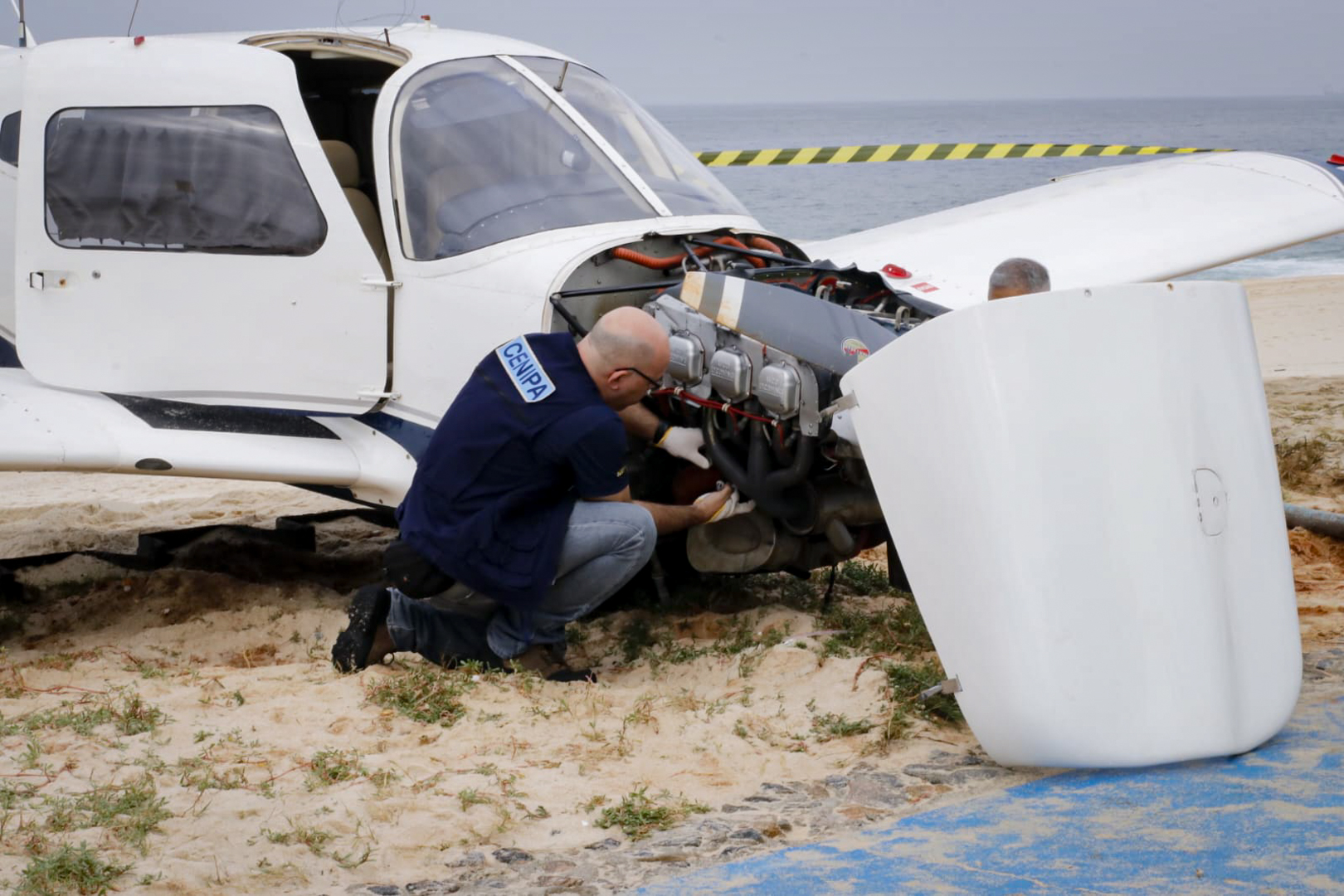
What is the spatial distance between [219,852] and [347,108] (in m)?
5.25

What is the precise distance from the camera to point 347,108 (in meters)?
7.92

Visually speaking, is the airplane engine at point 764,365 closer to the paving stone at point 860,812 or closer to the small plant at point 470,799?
the paving stone at point 860,812

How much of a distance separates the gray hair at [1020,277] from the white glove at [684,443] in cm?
123

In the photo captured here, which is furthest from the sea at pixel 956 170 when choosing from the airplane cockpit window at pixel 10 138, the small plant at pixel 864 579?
the airplane cockpit window at pixel 10 138

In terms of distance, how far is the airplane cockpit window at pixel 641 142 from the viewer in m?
6.06

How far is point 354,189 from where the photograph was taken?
7602 mm

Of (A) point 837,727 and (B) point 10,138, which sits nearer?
(A) point 837,727

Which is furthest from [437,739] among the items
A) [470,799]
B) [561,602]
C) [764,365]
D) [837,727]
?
[764,365]

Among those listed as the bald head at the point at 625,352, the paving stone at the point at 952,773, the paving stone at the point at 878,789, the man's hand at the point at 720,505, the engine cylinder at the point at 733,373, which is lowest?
the paving stone at the point at 952,773

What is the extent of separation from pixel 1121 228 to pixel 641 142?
3689 millimetres

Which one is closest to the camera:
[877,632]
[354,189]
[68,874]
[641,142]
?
[68,874]

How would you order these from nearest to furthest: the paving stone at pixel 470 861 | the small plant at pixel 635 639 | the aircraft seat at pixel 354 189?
the paving stone at pixel 470 861
the small plant at pixel 635 639
the aircraft seat at pixel 354 189

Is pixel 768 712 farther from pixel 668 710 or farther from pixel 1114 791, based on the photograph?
pixel 1114 791

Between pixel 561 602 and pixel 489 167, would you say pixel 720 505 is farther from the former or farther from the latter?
pixel 489 167
